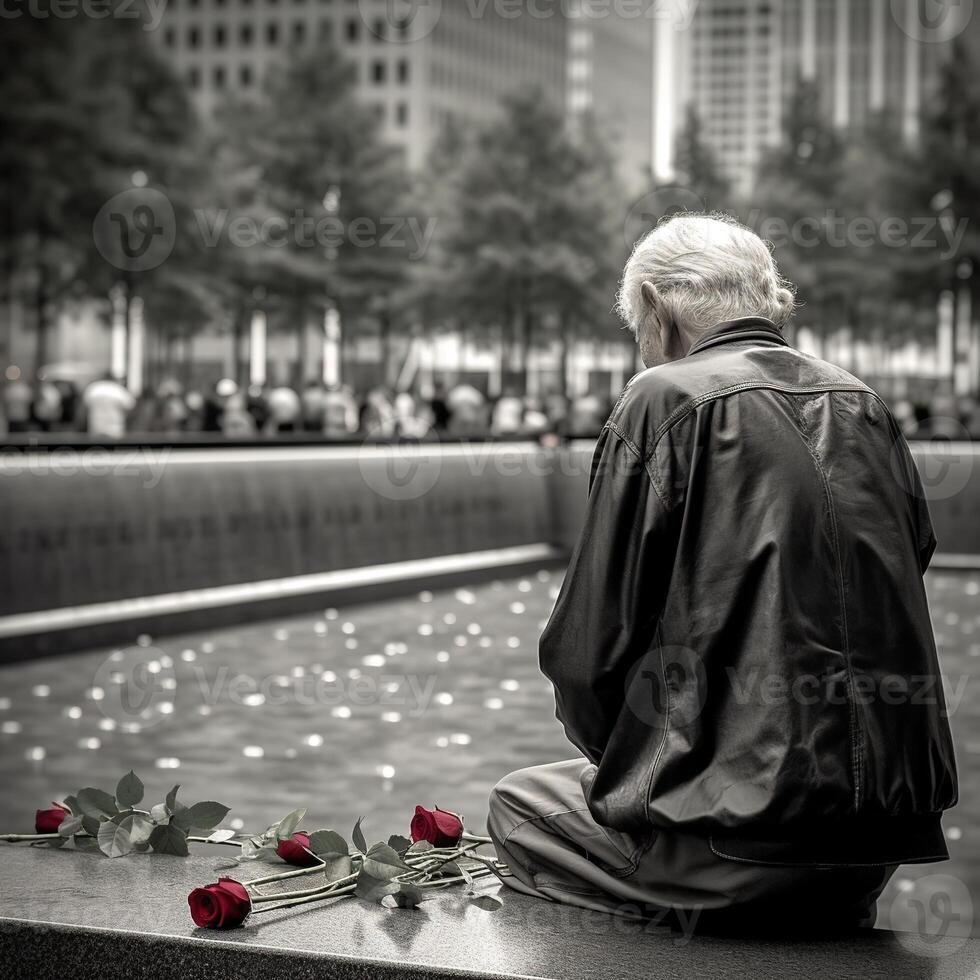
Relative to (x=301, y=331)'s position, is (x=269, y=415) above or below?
below

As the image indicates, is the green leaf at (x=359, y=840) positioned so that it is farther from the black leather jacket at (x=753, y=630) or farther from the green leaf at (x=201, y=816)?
the black leather jacket at (x=753, y=630)

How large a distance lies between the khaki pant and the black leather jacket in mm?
76

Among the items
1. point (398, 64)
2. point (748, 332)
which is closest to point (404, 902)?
point (748, 332)

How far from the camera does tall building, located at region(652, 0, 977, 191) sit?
3809 inches

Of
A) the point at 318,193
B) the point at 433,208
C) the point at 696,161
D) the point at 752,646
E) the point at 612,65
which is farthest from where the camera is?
the point at 612,65

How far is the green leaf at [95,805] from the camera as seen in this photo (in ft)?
11.3

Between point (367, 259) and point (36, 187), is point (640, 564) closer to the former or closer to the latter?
point (36, 187)

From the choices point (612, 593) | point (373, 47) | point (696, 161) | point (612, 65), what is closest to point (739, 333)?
point (612, 593)

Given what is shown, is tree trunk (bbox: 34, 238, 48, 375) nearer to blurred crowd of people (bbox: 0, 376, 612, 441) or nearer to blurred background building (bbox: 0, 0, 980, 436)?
blurred background building (bbox: 0, 0, 980, 436)

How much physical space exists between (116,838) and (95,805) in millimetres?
117

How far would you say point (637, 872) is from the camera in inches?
108

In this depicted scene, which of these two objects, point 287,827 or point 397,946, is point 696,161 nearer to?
point 287,827

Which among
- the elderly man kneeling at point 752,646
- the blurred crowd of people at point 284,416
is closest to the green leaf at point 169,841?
the elderly man kneeling at point 752,646

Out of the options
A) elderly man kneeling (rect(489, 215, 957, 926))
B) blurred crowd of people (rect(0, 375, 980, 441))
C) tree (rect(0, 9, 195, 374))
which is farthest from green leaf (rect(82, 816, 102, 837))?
tree (rect(0, 9, 195, 374))
